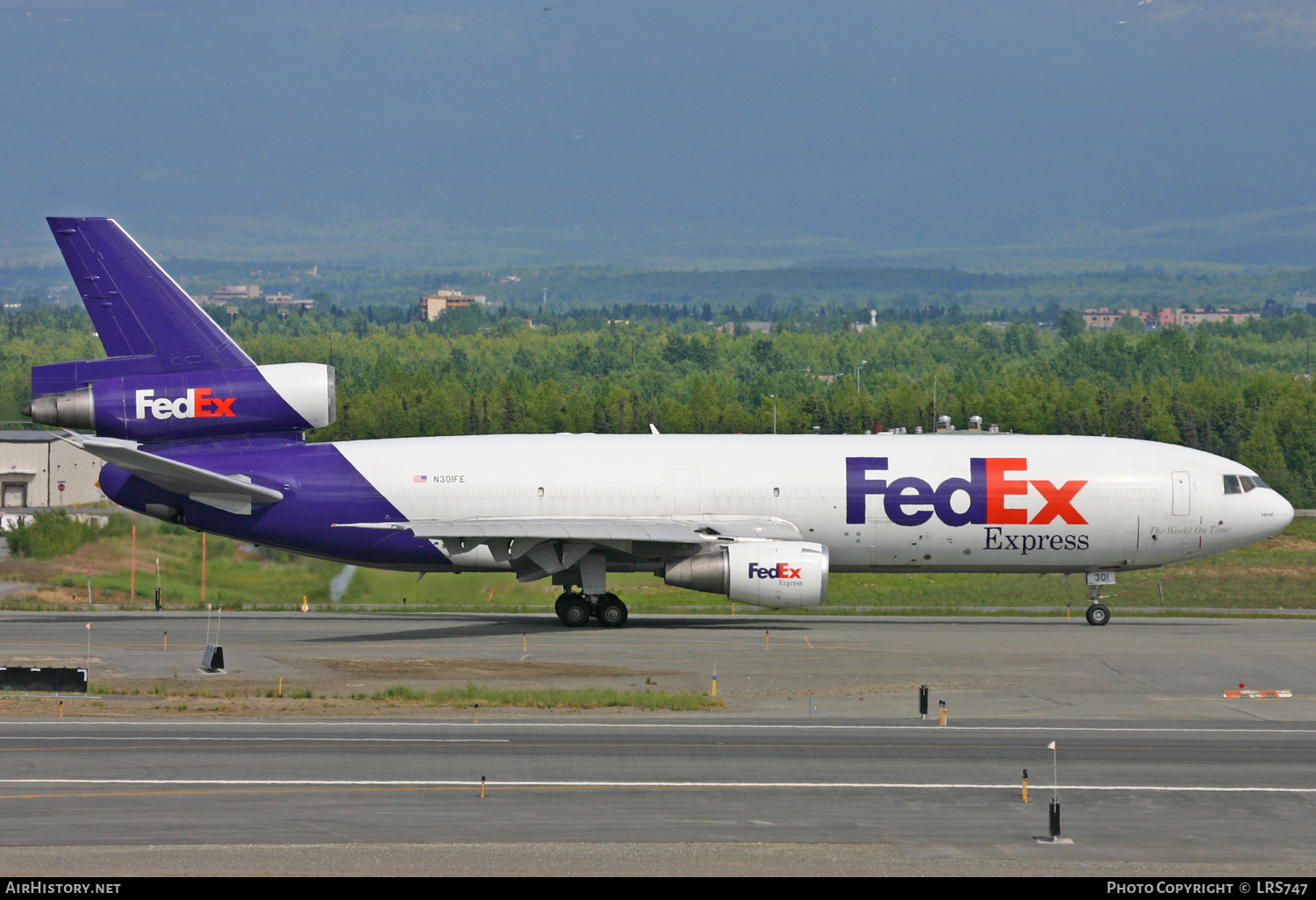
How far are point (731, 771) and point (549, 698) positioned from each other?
8.14 metres

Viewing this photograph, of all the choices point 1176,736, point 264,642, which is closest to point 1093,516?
point 1176,736

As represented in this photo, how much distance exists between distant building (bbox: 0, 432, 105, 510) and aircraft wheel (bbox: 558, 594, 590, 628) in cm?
5901

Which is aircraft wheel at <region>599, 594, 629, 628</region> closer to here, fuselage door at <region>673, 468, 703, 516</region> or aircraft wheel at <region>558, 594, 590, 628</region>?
aircraft wheel at <region>558, 594, 590, 628</region>

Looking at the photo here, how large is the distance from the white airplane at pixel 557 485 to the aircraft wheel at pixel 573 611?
0.05 metres

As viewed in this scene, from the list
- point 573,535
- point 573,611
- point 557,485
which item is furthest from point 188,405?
point 573,611

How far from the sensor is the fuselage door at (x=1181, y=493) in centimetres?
4894

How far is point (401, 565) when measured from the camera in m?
48.3

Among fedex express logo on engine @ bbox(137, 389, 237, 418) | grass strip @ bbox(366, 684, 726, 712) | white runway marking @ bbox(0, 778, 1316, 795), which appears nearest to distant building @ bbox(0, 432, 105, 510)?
fedex express logo on engine @ bbox(137, 389, 237, 418)

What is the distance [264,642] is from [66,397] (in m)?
10.6

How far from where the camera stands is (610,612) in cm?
4756

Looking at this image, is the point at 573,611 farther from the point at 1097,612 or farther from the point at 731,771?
the point at 731,771

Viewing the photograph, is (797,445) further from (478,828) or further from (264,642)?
(478,828)
